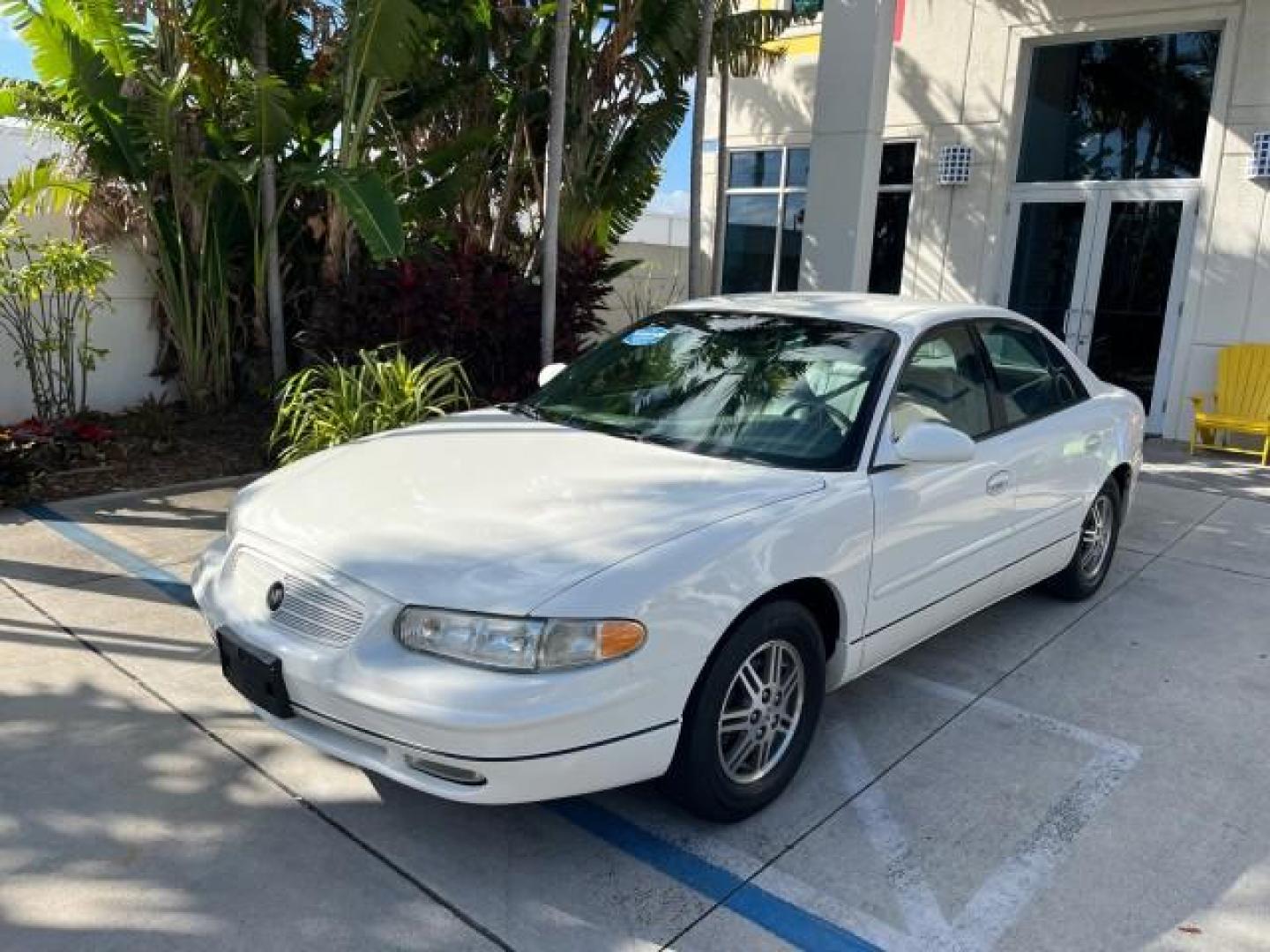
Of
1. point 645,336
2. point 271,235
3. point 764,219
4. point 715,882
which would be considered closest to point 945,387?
point 645,336

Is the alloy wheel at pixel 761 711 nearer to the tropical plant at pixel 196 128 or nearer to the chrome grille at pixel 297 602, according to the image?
the chrome grille at pixel 297 602

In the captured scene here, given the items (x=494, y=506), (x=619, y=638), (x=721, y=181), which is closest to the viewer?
(x=619, y=638)

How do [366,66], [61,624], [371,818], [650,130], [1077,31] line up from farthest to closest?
[1077,31], [650,130], [366,66], [61,624], [371,818]

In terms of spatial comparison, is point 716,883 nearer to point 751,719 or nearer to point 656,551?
point 751,719

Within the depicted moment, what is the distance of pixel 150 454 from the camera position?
24.7ft

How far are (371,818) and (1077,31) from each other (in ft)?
37.0

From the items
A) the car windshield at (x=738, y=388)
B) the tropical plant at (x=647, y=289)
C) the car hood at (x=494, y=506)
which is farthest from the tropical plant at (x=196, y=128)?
the tropical plant at (x=647, y=289)

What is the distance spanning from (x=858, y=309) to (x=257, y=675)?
284 cm

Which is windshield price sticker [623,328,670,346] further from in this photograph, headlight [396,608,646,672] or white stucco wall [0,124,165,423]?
white stucco wall [0,124,165,423]

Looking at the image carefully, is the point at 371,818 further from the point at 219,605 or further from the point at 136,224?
the point at 136,224

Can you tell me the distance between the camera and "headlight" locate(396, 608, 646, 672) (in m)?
2.63

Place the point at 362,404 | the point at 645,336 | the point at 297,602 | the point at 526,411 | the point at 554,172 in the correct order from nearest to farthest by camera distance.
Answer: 1. the point at 297,602
2. the point at 526,411
3. the point at 645,336
4. the point at 362,404
5. the point at 554,172

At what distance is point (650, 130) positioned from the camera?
375 inches

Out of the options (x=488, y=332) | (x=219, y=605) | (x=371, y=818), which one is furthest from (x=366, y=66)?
(x=371, y=818)
